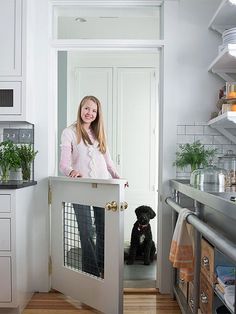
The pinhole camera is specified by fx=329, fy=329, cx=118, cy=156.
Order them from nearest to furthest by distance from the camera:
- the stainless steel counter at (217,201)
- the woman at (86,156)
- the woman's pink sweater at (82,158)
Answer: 1. the stainless steel counter at (217,201)
2. the woman at (86,156)
3. the woman's pink sweater at (82,158)

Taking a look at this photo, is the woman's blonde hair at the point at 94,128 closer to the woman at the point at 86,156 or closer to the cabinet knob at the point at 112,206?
the woman at the point at 86,156

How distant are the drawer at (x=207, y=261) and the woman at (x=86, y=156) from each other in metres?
0.82

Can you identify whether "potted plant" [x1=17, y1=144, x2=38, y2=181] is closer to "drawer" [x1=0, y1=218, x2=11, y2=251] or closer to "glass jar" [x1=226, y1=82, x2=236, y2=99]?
"drawer" [x1=0, y1=218, x2=11, y2=251]

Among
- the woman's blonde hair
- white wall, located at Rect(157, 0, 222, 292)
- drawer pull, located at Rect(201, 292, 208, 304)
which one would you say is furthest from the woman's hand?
drawer pull, located at Rect(201, 292, 208, 304)

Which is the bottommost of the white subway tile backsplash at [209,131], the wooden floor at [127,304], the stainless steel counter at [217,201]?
the wooden floor at [127,304]

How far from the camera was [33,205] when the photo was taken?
2.44 metres

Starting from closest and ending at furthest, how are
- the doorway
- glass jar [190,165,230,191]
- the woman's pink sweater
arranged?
glass jar [190,165,230,191] < the woman's pink sweater < the doorway

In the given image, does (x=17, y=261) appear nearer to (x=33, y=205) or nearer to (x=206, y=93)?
(x=33, y=205)

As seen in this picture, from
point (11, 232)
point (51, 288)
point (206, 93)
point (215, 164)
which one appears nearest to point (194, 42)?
point (206, 93)

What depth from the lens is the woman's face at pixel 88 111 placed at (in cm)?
238

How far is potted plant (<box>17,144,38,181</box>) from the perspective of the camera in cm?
241

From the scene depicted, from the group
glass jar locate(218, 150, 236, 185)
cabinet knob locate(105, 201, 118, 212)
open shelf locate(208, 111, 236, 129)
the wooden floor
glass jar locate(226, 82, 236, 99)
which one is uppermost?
glass jar locate(226, 82, 236, 99)

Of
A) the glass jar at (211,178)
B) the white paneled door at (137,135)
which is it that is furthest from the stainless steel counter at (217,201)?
the white paneled door at (137,135)

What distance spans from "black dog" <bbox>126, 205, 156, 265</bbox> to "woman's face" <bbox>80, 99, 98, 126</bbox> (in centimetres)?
117
